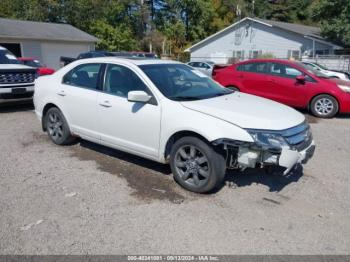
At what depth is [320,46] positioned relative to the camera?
1135 inches

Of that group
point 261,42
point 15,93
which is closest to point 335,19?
point 261,42

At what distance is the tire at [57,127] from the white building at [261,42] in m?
26.9

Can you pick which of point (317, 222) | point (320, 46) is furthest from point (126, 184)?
point (320, 46)

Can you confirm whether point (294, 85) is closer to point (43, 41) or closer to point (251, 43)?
point (43, 41)

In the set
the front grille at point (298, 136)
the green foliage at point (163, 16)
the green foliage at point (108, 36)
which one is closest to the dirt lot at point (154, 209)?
the front grille at point (298, 136)

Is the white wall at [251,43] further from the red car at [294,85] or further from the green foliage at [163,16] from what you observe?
the red car at [294,85]

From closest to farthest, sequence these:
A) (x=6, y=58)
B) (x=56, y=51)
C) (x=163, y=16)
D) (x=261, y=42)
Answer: (x=6, y=58) → (x=56, y=51) → (x=261, y=42) → (x=163, y=16)

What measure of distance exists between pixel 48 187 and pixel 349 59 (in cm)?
2322

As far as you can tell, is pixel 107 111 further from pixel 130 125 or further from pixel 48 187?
pixel 48 187

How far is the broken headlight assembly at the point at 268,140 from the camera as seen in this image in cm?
381

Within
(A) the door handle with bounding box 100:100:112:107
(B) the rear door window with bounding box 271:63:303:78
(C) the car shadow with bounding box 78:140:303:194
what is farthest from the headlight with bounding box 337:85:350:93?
(A) the door handle with bounding box 100:100:112:107

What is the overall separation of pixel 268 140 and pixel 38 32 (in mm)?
24592

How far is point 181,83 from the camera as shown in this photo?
4.89 metres

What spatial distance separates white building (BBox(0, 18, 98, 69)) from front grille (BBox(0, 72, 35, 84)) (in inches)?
581
